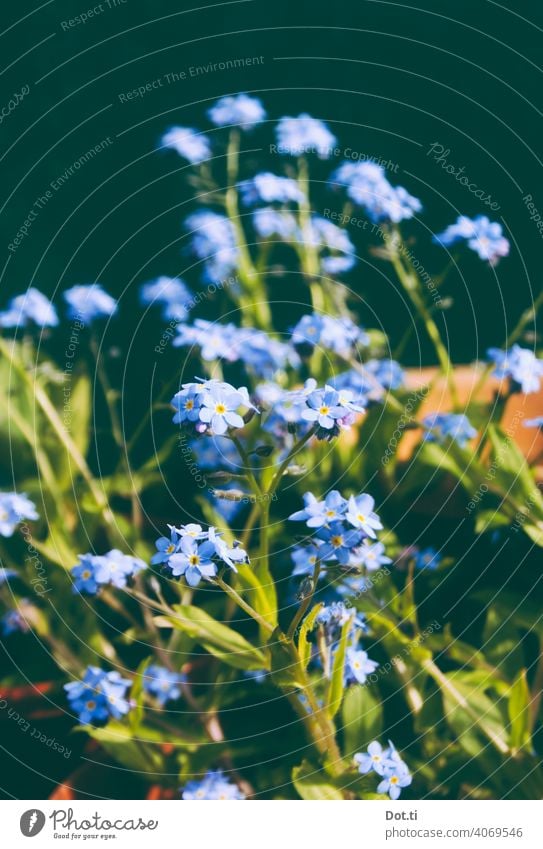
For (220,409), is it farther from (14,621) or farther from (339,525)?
(14,621)

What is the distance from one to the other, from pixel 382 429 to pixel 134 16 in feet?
5.29

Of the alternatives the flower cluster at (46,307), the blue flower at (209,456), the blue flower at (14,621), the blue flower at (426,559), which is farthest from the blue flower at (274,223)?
the blue flower at (14,621)

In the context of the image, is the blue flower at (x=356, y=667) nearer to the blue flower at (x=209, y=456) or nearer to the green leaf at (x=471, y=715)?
the green leaf at (x=471, y=715)

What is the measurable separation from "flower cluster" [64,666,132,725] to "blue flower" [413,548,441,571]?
0.70 meters

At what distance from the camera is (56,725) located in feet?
6.44

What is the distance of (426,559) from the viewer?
6.21ft

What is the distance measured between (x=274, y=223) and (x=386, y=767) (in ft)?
4.56

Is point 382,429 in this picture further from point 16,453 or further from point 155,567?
point 16,453

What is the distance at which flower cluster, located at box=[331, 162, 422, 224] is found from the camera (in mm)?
1962

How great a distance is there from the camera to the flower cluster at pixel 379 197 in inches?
77.2

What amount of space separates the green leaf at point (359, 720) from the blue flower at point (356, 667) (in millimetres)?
62

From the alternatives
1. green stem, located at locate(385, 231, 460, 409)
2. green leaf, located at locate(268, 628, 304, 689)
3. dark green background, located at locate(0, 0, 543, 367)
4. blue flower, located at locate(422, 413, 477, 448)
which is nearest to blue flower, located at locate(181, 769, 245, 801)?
green leaf, located at locate(268, 628, 304, 689)

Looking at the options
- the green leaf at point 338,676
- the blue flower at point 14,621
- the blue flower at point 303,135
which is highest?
the blue flower at point 303,135
